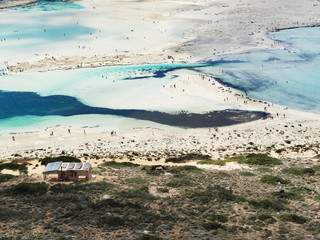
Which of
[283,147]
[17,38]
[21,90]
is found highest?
[17,38]

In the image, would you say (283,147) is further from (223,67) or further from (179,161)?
(223,67)

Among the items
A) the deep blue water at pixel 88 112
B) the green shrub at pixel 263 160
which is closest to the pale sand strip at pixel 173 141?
the green shrub at pixel 263 160

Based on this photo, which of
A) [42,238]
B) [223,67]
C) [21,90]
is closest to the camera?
[42,238]

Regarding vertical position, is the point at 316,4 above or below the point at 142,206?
above

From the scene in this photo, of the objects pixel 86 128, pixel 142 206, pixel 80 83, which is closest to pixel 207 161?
pixel 142 206

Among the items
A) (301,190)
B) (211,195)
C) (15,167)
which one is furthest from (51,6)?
(301,190)

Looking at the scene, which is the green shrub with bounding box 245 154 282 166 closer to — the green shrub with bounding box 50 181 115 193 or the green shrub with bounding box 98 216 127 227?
the green shrub with bounding box 50 181 115 193

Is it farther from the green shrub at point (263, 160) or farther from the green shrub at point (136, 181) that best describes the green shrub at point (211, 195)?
the green shrub at point (263, 160)
